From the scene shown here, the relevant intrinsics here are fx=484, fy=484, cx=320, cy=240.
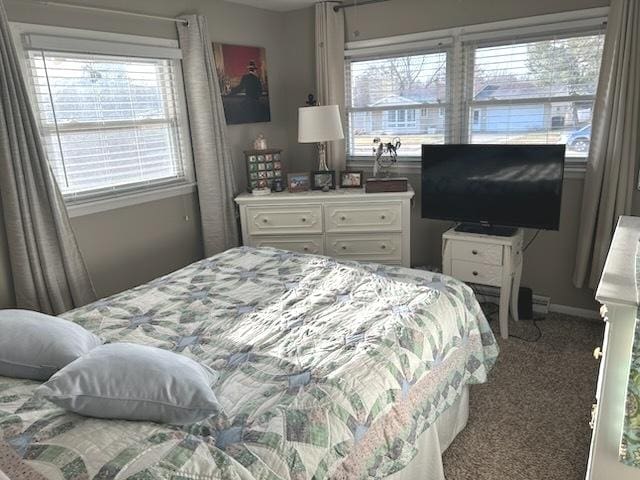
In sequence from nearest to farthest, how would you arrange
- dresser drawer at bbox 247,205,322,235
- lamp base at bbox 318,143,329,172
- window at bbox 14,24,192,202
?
window at bbox 14,24,192,202 < dresser drawer at bbox 247,205,322,235 < lamp base at bbox 318,143,329,172

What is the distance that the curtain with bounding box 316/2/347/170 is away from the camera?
12.4 feet

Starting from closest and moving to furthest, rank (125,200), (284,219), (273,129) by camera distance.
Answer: (125,200)
(284,219)
(273,129)

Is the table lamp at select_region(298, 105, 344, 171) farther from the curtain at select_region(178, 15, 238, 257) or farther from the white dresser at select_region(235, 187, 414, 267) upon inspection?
the curtain at select_region(178, 15, 238, 257)

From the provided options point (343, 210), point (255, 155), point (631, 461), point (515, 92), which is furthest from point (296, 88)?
point (631, 461)

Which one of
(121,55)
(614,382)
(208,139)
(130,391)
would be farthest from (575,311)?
(121,55)

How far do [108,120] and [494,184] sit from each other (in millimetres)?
2494

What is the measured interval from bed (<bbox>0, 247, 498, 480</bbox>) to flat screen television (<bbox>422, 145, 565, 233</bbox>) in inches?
43.2

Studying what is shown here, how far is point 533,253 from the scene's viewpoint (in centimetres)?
347

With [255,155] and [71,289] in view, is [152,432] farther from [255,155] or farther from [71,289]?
[255,155]

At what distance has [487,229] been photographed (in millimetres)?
3273

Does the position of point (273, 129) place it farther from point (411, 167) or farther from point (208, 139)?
point (411, 167)

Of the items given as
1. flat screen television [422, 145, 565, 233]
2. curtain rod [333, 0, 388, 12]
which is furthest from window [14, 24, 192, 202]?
flat screen television [422, 145, 565, 233]

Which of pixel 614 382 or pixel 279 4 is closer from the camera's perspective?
pixel 614 382

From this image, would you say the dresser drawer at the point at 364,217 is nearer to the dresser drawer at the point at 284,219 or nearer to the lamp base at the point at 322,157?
the dresser drawer at the point at 284,219
